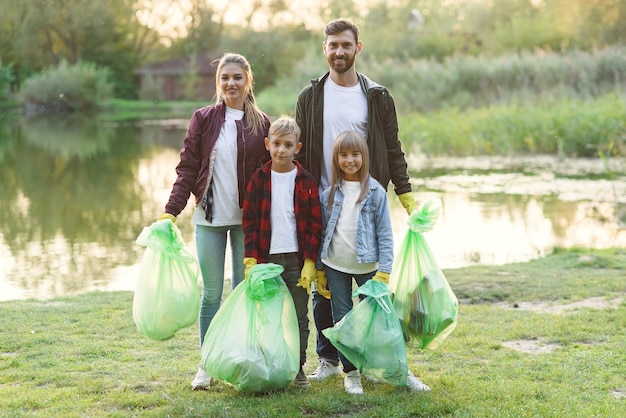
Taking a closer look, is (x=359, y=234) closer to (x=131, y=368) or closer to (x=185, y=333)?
(x=131, y=368)

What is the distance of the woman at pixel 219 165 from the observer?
3.87 m

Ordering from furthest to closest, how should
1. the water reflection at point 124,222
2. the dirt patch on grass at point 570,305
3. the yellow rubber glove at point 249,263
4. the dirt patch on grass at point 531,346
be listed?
the water reflection at point 124,222 < the dirt patch on grass at point 570,305 < the dirt patch on grass at point 531,346 < the yellow rubber glove at point 249,263

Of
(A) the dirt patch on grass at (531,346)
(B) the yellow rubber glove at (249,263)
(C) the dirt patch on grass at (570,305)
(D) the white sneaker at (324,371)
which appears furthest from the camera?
(C) the dirt patch on grass at (570,305)

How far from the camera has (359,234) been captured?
12.3 feet

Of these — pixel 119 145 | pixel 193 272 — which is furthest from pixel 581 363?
pixel 119 145

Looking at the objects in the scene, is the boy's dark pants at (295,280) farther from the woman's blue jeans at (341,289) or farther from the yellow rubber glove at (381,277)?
the yellow rubber glove at (381,277)

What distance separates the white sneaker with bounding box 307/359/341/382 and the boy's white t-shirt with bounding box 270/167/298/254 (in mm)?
682

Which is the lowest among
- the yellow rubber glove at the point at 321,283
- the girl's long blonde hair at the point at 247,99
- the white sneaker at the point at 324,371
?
the white sneaker at the point at 324,371

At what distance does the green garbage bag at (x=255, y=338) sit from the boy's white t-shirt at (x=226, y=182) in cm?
37

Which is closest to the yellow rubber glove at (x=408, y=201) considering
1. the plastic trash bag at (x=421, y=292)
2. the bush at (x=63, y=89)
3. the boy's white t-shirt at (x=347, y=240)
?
the plastic trash bag at (x=421, y=292)

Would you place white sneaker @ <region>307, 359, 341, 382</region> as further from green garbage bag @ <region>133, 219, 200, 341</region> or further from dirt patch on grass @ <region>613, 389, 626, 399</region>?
dirt patch on grass @ <region>613, 389, 626, 399</region>

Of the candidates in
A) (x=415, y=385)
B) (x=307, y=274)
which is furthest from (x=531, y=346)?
(x=307, y=274)

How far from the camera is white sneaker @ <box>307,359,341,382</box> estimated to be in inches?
159

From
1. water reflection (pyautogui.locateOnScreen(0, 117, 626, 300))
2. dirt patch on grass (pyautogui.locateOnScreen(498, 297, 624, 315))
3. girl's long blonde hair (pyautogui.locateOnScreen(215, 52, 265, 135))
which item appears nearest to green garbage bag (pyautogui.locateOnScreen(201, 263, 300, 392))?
girl's long blonde hair (pyautogui.locateOnScreen(215, 52, 265, 135))
